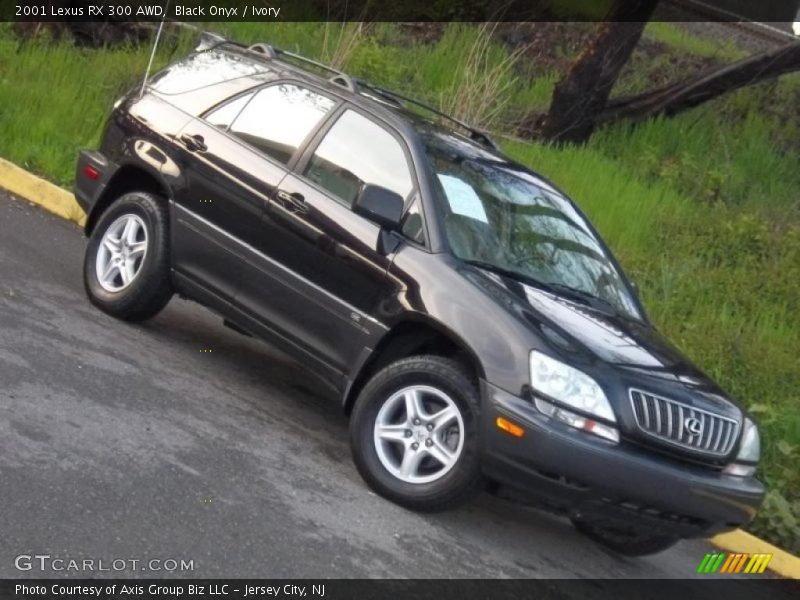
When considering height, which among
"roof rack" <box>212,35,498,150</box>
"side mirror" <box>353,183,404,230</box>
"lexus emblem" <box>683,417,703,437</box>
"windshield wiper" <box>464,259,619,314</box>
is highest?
"roof rack" <box>212,35,498,150</box>

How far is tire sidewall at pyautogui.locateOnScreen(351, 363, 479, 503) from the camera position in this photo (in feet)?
19.6

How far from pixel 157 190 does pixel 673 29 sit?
46.1 ft

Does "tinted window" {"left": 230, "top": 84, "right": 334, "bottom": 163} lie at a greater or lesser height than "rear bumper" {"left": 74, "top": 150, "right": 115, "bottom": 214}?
greater

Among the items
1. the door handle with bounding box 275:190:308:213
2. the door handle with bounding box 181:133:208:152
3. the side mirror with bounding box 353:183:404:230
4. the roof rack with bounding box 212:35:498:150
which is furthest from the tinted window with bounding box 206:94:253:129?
the side mirror with bounding box 353:183:404:230

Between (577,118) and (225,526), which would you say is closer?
(225,526)

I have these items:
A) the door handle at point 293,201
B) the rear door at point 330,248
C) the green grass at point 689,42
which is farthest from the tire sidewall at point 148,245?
the green grass at point 689,42

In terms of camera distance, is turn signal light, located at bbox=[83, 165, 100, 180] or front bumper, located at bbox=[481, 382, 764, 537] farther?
turn signal light, located at bbox=[83, 165, 100, 180]

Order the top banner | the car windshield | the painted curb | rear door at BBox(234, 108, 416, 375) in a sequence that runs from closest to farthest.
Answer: rear door at BBox(234, 108, 416, 375) → the car windshield → the painted curb → the top banner

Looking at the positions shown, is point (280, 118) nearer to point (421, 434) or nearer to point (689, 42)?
point (421, 434)

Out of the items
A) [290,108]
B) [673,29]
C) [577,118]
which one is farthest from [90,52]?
[673,29]

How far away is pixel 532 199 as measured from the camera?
24.7 feet

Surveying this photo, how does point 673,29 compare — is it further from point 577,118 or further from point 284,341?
point 284,341
